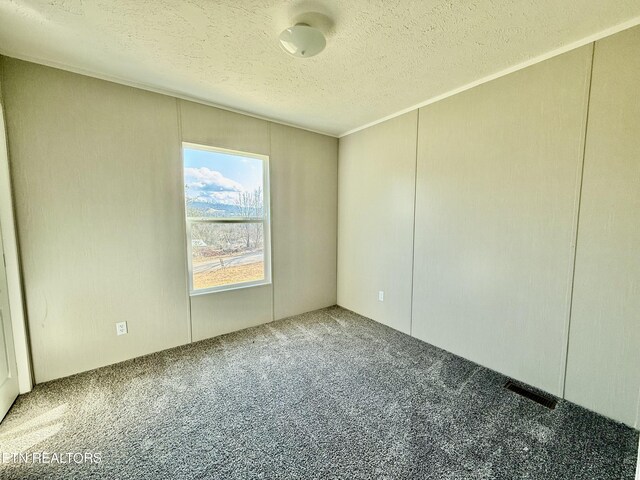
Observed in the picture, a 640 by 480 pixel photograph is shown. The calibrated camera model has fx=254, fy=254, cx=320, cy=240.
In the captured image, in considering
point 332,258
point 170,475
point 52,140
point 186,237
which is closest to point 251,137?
point 186,237

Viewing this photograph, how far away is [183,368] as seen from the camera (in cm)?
224

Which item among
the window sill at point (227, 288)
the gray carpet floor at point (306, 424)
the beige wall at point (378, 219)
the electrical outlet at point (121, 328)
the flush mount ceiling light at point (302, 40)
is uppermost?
the flush mount ceiling light at point (302, 40)

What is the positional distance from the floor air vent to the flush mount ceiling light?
2.81 metres

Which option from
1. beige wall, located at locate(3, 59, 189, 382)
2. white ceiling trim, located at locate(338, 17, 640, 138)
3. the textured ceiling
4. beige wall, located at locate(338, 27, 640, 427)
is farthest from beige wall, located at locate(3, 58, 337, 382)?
beige wall, located at locate(338, 27, 640, 427)

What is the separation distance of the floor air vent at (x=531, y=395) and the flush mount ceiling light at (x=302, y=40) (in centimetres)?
281

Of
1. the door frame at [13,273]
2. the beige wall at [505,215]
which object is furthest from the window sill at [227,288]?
the beige wall at [505,215]

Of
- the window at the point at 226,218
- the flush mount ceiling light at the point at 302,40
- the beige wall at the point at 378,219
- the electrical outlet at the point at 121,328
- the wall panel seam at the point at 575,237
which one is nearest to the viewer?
the flush mount ceiling light at the point at 302,40

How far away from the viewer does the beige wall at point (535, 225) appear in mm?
1587

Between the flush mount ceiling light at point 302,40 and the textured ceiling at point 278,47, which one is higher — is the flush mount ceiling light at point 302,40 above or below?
below

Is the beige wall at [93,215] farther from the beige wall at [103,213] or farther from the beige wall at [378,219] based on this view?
the beige wall at [378,219]

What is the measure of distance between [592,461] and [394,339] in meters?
1.56

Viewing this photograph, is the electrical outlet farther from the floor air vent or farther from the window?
the floor air vent

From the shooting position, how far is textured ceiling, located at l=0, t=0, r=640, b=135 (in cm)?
140

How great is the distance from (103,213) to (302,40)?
6.87ft
